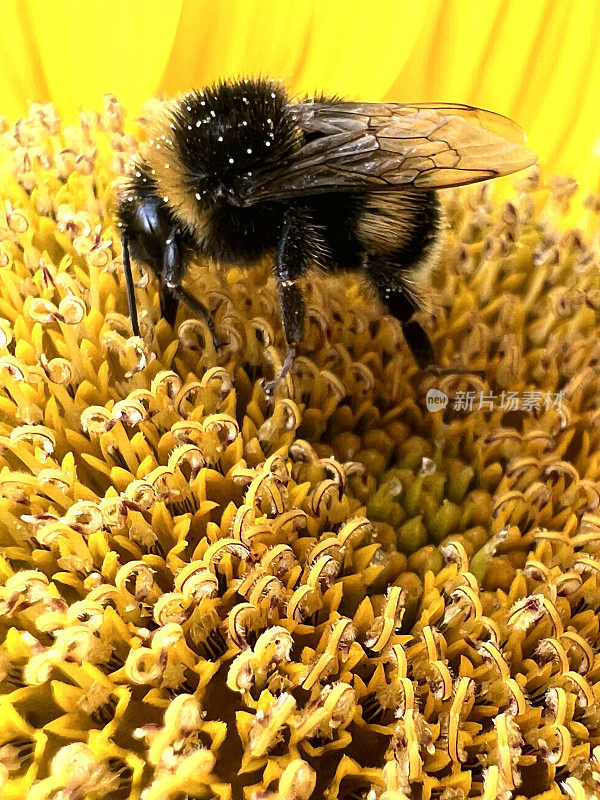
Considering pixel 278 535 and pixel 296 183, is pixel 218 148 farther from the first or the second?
pixel 278 535

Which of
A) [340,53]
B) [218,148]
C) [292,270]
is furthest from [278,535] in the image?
[340,53]

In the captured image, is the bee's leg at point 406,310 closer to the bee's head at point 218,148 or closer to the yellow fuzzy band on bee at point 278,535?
the yellow fuzzy band on bee at point 278,535

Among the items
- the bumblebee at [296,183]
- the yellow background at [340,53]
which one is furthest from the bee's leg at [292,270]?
the yellow background at [340,53]

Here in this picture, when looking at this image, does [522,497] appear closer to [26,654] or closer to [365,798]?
[365,798]

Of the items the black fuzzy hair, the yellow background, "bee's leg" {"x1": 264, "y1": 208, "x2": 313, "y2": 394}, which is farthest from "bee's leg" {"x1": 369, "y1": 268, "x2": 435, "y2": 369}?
the yellow background

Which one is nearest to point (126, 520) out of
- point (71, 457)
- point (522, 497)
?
point (71, 457)

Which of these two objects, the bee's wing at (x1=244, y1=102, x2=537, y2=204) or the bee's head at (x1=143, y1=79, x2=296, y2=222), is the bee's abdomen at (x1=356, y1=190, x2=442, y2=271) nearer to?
the bee's wing at (x1=244, y1=102, x2=537, y2=204)

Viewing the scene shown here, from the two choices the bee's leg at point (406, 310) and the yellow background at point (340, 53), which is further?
the yellow background at point (340, 53)
